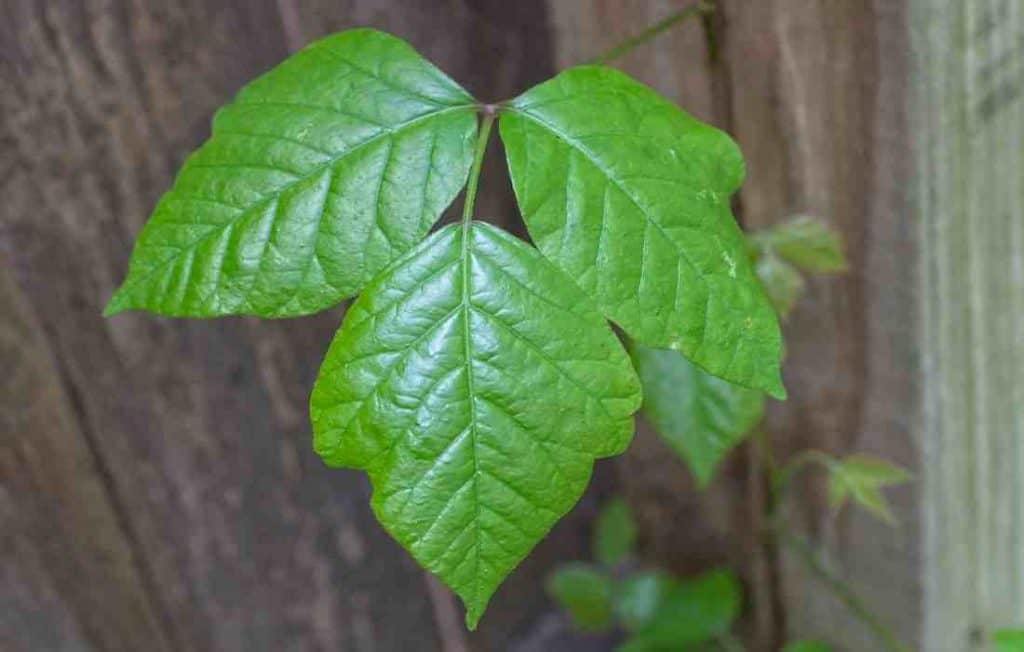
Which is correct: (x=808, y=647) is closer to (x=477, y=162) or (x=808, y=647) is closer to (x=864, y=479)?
(x=864, y=479)

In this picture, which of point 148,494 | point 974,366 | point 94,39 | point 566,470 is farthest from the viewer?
point 148,494

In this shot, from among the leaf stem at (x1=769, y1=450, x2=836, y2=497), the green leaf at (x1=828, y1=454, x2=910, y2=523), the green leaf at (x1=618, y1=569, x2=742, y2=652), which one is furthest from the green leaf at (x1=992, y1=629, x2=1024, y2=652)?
the green leaf at (x1=618, y1=569, x2=742, y2=652)

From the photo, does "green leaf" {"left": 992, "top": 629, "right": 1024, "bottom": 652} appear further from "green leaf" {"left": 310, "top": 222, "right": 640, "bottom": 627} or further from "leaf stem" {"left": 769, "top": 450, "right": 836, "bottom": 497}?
"green leaf" {"left": 310, "top": 222, "right": 640, "bottom": 627}

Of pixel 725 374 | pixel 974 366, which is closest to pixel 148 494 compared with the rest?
pixel 725 374

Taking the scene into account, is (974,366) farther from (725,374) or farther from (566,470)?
(566,470)

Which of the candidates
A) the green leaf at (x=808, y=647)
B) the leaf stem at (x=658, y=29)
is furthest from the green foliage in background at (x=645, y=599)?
the leaf stem at (x=658, y=29)

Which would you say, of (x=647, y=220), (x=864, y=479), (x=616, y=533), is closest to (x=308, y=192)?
(x=647, y=220)
